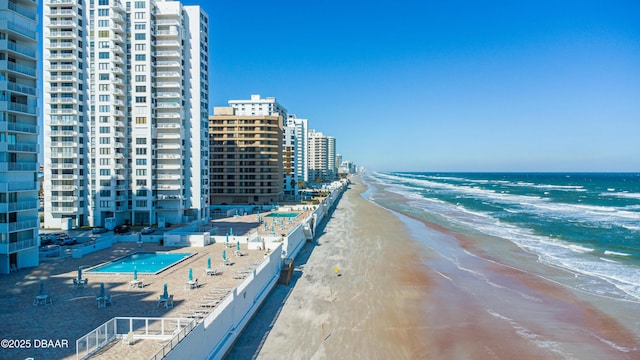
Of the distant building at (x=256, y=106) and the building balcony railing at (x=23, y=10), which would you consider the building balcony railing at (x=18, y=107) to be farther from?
the distant building at (x=256, y=106)

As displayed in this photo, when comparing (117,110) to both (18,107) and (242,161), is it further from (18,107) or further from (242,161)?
(242,161)

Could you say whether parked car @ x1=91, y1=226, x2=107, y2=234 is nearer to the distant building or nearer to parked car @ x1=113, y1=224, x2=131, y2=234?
parked car @ x1=113, y1=224, x2=131, y2=234

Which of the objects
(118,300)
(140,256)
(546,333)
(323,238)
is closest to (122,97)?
(140,256)

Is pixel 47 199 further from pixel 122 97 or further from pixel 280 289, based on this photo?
pixel 280 289

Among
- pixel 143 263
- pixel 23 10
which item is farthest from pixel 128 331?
pixel 23 10

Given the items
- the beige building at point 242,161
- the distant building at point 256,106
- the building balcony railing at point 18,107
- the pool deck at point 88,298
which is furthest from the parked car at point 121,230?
the distant building at point 256,106

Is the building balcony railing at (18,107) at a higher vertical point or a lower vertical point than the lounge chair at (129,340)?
higher
